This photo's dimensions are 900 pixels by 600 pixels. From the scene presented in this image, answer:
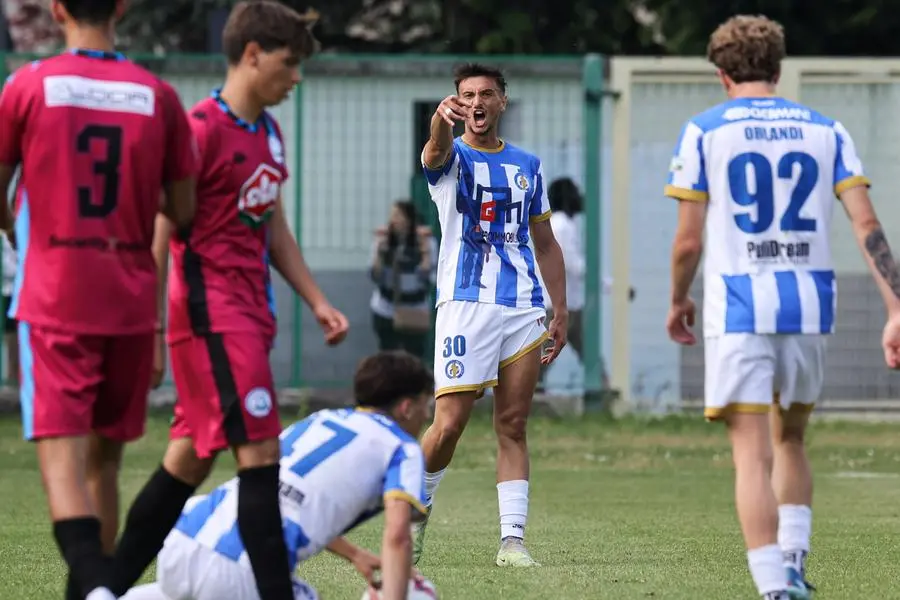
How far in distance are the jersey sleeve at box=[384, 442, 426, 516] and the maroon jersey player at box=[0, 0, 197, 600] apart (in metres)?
0.90

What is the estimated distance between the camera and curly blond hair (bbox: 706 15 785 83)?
256 inches

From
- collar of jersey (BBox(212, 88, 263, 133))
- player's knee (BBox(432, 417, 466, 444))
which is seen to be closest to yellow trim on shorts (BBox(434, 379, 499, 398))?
player's knee (BBox(432, 417, 466, 444))

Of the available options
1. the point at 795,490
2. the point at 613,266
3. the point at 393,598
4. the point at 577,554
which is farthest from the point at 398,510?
the point at 613,266

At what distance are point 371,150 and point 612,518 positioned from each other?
27.7 feet

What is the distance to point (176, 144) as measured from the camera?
230 inches

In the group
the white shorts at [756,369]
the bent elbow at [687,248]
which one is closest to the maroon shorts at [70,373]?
the bent elbow at [687,248]

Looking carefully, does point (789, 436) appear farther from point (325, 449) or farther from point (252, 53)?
point (252, 53)

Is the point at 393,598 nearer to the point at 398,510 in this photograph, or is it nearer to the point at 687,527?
the point at 398,510

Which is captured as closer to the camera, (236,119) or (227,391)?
(227,391)

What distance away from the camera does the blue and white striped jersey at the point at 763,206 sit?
6418 millimetres

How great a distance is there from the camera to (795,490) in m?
6.80

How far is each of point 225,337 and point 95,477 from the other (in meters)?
0.65

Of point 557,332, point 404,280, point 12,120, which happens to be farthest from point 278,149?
point 404,280

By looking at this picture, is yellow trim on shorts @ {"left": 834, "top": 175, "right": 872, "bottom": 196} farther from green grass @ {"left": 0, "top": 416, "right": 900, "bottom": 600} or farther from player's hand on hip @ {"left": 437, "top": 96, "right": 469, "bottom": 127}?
player's hand on hip @ {"left": 437, "top": 96, "right": 469, "bottom": 127}
